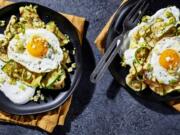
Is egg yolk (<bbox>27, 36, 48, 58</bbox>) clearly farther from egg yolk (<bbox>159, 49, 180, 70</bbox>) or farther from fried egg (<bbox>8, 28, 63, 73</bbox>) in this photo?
egg yolk (<bbox>159, 49, 180, 70</bbox>)

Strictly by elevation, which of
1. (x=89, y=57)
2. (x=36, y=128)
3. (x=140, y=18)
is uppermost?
(x=140, y=18)

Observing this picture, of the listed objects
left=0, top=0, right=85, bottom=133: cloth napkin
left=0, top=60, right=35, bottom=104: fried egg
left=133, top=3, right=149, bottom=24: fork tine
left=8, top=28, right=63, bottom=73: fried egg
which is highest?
left=133, top=3, right=149, bottom=24: fork tine

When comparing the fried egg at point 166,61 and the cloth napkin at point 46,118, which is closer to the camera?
the fried egg at point 166,61

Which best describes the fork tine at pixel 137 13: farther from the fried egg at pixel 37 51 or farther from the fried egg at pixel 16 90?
the fried egg at pixel 16 90

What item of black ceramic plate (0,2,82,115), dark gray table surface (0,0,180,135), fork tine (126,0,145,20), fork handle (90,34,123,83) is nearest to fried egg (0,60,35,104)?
black ceramic plate (0,2,82,115)

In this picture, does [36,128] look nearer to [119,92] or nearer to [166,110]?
[119,92]

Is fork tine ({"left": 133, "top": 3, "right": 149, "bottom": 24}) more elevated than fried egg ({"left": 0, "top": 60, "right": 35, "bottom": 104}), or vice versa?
fork tine ({"left": 133, "top": 3, "right": 149, "bottom": 24})

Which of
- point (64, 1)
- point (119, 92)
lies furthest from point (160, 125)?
point (64, 1)

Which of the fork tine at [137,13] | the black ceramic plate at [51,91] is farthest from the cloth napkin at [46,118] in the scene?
the fork tine at [137,13]
